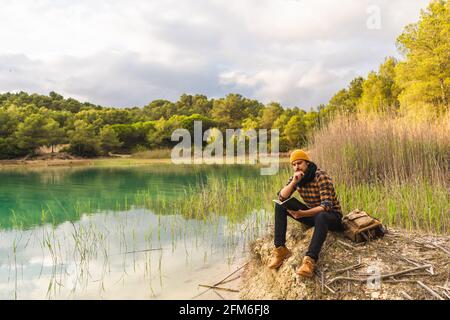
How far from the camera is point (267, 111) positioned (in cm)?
3869

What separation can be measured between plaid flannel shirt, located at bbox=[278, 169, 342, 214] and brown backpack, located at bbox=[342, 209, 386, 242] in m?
0.20

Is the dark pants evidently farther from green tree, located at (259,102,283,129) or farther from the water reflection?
green tree, located at (259,102,283,129)

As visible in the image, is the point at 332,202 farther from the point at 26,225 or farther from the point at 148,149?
the point at 148,149

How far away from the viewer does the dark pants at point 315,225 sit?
114 inches

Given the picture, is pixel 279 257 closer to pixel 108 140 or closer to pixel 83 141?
pixel 83 141

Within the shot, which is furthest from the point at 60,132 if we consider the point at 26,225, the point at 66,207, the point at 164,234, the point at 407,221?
the point at 407,221

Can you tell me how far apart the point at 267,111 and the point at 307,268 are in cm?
3667

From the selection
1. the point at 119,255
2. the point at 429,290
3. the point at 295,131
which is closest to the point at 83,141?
the point at 295,131

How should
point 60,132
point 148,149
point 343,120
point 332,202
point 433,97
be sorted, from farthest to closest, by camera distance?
point 148,149 → point 60,132 → point 433,97 → point 343,120 → point 332,202

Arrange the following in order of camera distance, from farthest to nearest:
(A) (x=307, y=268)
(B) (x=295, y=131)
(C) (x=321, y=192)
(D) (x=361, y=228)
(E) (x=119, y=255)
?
(B) (x=295, y=131), (E) (x=119, y=255), (D) (x=361, y=228), (C) (x=321, y=192), (A) (x=307, y=268)

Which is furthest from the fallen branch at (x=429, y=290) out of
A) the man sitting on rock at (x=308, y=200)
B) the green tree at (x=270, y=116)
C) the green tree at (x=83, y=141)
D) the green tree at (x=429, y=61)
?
the green tree at (x=270, y=116)

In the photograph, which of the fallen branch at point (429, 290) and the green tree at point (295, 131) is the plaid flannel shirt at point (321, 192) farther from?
the green tree at point (295, 131)
